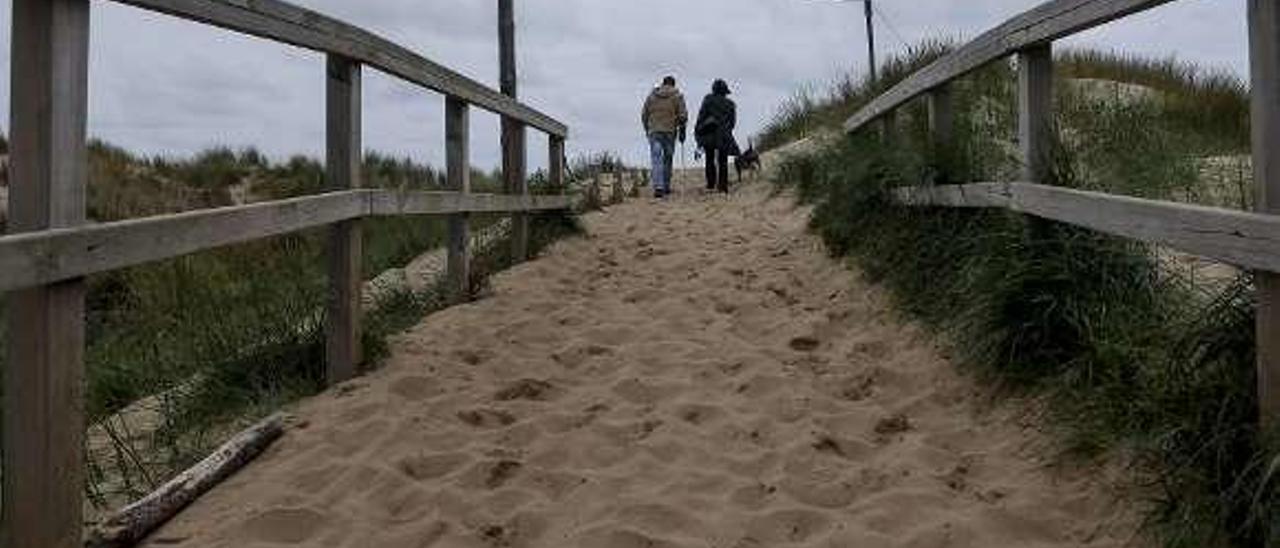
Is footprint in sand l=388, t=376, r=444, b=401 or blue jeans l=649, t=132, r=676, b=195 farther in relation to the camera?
blue jeans l=649, t=132, r=676, b=195

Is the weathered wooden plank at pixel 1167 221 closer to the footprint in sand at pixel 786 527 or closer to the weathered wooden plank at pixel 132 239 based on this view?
the footprint in sand at pixel 786 527

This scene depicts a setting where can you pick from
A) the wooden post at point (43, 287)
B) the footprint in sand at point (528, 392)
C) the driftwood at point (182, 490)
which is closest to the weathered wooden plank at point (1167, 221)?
the footprint in sand at point (528, 392)

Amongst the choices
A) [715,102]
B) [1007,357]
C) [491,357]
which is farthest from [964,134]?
[715,102]

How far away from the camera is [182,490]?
12.3 feet

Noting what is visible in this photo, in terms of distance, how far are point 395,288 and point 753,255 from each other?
8.24ft

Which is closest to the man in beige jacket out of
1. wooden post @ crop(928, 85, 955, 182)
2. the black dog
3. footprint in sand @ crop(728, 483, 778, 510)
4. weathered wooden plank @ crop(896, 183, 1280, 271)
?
the black dog

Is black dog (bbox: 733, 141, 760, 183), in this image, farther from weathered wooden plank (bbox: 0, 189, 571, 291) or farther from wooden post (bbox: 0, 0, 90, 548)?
wooden post (bbox: 0, 0, 90, 548)

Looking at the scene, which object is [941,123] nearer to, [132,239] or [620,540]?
[620,540]

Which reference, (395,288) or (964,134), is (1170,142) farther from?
(395,288)

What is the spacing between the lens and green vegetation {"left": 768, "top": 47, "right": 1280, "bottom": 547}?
294cm

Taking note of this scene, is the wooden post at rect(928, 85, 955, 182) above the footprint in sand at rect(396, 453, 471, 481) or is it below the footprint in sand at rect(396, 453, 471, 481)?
above

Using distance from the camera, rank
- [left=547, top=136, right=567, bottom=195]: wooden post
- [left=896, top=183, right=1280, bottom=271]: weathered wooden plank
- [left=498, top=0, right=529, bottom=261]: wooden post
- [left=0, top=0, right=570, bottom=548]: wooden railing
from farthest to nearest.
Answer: [left=547, top=136, right=567, bottom=195]: wooden post, [left=498, top=0, right=529, bottom=261]: wooden post, [left=0, top=0, right=570, bottom=548]: wooden railing, [left=896, top=183, right=1280, bottom=271]: weathered wooden plank

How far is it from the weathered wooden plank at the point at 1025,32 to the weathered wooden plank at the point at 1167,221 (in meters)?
0.50

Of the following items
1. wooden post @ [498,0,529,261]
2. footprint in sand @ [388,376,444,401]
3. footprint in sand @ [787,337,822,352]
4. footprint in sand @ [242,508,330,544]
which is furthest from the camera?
wooden post @ [498,0,529,261]
